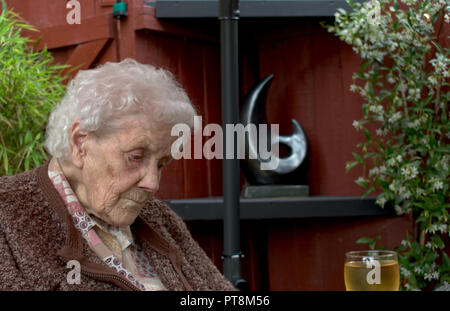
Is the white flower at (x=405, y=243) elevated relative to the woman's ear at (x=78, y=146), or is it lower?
lower

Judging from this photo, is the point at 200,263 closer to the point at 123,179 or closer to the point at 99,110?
the point at 123,179

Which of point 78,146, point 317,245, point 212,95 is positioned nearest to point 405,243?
point 317,245

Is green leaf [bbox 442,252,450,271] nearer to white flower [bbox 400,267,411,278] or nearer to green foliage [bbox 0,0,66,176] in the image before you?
white flower [bbox 400,267,411,278]

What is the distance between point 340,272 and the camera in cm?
246

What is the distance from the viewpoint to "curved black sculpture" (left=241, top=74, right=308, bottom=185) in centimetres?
239

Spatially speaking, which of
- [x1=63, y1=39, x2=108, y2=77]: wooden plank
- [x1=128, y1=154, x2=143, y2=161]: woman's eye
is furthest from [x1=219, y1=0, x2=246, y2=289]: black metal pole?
[x1=63, y1=39, x2=108, y2=77]: wooden plank

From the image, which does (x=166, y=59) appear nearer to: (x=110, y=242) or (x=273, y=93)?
(x=273, y=93)

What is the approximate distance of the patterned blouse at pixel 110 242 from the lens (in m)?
1.05

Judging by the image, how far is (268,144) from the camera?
243 centimetres

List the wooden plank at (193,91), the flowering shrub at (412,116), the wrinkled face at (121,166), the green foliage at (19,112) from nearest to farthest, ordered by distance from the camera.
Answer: the wrinkled face at (121,166), the green foliage at (19,112), the flowering shrub at (412,116), the wooden plank at (193,91)

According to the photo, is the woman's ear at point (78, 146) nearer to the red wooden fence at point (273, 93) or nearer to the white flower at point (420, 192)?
the red wooden fence at point (273, 93)

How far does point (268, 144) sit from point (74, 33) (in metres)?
0.89

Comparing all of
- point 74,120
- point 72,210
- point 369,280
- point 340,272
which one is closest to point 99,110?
point 74,120

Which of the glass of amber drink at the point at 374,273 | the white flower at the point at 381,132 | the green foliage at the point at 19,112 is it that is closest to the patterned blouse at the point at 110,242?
the glass of amber drink at the point at 374,273
